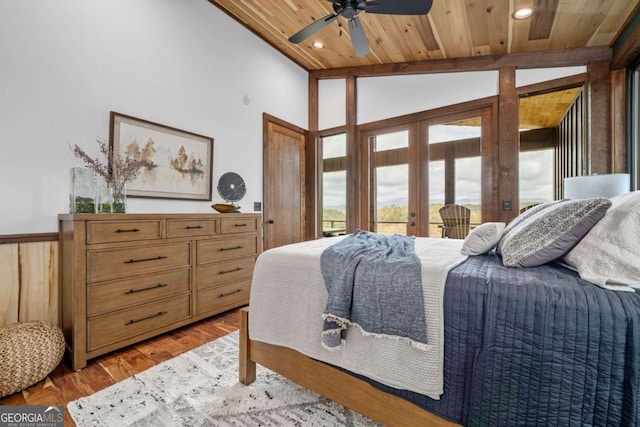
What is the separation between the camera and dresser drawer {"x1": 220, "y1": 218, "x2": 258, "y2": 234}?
279 cm

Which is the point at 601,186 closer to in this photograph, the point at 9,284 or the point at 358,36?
the point at 358,36

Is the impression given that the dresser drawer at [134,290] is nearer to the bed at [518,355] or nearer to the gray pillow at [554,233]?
the bed at [518,355]

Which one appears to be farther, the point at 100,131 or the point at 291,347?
the point at 100,131

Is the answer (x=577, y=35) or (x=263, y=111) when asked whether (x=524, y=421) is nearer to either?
(x=577, y=35)

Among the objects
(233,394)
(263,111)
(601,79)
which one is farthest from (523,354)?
(263,111)

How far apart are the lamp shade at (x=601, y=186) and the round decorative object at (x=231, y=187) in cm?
332

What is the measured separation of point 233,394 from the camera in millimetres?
1605

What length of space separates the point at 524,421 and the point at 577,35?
141 inches

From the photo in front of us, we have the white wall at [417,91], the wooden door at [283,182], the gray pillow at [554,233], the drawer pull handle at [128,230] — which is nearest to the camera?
the gray pillow at [554,233]

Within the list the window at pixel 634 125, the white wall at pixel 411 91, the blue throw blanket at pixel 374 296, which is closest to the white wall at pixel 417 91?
the white wall at pixel 411 91

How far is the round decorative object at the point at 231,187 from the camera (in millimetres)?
3305

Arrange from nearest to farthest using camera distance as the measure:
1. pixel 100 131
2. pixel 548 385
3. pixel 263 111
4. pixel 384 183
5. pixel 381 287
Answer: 1. pixel 548 385
2. pixel 381 287
3. pixel 100 131
4. pixel 263 111
5. pixel 384 183

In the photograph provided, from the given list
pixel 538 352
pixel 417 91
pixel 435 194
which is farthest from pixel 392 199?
pixel 538 352

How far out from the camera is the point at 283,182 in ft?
14.0
